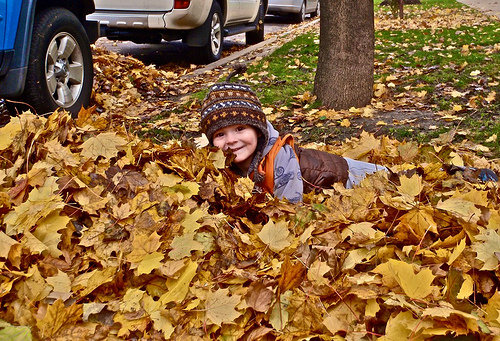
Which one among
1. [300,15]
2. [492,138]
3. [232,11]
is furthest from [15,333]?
[300,15]

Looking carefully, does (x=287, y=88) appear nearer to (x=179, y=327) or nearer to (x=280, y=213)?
(x=280, y=213)

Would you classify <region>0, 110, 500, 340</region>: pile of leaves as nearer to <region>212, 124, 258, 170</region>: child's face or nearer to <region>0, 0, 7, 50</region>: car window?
<region>212, 124, 258, 170</region>: child's face

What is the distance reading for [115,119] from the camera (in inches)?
186

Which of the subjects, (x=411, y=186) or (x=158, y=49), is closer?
(x=411, y=186)

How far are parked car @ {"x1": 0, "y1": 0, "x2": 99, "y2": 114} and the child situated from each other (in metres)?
1.78

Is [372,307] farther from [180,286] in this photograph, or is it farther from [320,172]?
[320,172]

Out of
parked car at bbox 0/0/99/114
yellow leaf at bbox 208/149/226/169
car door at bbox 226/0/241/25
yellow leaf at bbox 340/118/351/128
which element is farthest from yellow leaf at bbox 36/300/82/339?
car door at bbox 226/0/241/25

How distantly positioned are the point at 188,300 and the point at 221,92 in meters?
1.34

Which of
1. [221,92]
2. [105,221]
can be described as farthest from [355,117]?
[105,221]

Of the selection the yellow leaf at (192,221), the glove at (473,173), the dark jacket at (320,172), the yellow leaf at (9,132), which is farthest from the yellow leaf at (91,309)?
the glove at (473,173)

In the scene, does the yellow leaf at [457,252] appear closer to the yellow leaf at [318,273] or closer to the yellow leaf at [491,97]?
the yellow leaf at [318,273]

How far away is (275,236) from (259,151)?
2.94ft

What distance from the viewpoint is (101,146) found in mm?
2217

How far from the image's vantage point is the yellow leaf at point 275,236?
71.3 inches
